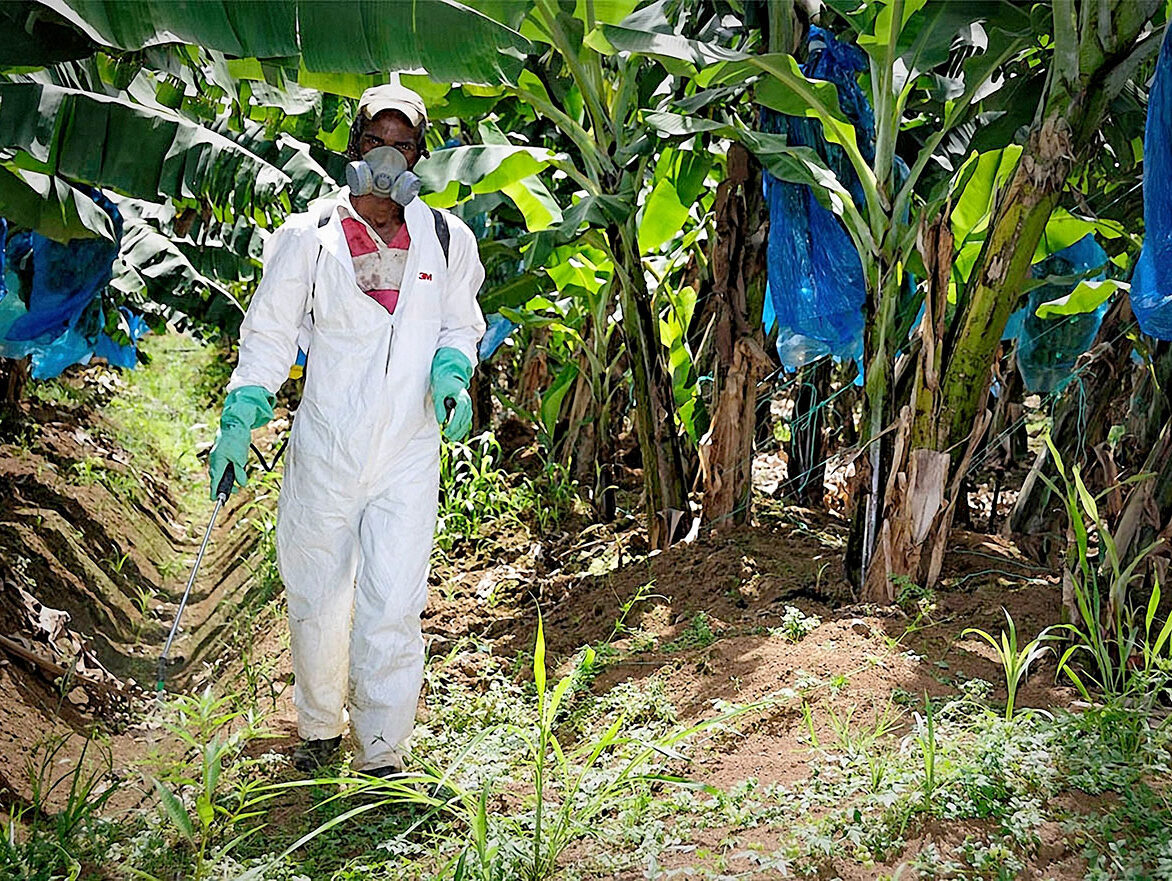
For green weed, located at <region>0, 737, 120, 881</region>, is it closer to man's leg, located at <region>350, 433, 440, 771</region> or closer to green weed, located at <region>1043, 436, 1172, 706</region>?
man's leg, located at <region>350, 433, 440, 771</region>

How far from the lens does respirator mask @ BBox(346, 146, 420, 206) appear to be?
319cm

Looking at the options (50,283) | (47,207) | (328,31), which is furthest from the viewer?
(50,283)

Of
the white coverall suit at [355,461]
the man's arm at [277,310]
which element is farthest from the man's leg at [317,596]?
the man's arm at [277,310]

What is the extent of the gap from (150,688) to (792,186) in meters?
3.36

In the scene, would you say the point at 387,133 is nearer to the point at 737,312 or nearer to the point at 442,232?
the point at 442,232

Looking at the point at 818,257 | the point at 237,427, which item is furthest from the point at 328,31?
the point at 818,257

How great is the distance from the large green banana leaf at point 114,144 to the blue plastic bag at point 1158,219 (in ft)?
10.9

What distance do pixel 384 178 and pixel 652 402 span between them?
1962 mm

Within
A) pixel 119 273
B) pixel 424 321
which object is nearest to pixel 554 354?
pixel 119 273

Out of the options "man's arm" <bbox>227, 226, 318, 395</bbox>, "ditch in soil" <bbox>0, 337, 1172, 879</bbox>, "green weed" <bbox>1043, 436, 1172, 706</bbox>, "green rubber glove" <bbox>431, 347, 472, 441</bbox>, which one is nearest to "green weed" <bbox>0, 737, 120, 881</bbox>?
"ditch in soil" <bbox>0, 337, 1172, 879</bbox>

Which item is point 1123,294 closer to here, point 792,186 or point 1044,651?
point 792,186

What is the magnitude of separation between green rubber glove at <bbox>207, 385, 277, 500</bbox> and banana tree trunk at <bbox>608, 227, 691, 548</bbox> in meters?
1.93

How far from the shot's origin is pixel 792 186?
4449 mm

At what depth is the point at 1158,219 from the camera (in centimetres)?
314
